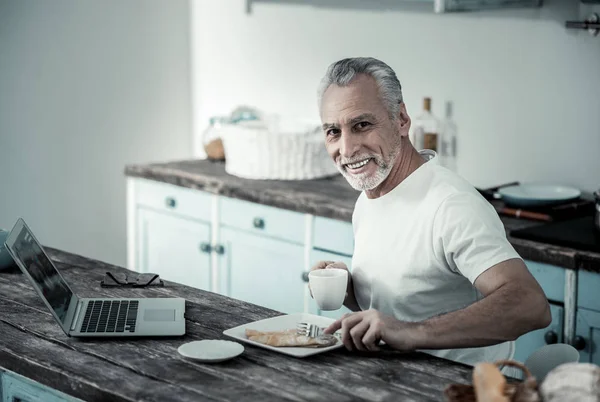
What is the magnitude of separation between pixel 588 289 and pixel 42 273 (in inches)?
63.2

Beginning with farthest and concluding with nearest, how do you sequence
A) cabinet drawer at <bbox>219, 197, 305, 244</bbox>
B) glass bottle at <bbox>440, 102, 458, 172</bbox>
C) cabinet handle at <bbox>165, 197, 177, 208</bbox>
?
cabinet handle at <bbox>165, 197, 177, 208</bbox>
glass bottle at <bbox>440, 102, 458, 172</bbox>
cabinet drawer at <bbox>219, 197, 305, 244</bbox>

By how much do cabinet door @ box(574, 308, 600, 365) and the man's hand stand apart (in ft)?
3.75

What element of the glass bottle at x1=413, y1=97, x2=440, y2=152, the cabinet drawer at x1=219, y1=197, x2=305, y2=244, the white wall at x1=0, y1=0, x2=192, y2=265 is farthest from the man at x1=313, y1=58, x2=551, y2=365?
the white wall at x1=0, y1=0, x2=192, y2=265

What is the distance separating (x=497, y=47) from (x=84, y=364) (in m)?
2.40

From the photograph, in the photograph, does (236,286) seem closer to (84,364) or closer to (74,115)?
(74,115)

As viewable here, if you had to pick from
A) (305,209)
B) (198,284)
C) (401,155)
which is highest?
(401,155)

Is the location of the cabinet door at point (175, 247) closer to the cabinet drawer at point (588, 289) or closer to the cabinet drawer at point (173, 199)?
the cabinet drawer at point (173, 199)

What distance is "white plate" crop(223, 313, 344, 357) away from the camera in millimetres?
1908

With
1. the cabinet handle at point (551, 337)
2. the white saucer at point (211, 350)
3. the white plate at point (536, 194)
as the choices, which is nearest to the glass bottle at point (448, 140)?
the white plate at point (536, 194)

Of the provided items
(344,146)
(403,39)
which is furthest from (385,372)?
→ (403,39)

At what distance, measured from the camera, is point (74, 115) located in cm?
483

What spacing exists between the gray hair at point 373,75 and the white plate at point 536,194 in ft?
3.80

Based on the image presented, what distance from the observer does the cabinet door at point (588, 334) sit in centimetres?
285

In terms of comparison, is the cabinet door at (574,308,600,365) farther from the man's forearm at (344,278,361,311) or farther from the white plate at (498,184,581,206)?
the man's forearm at (344,278,361,311)
